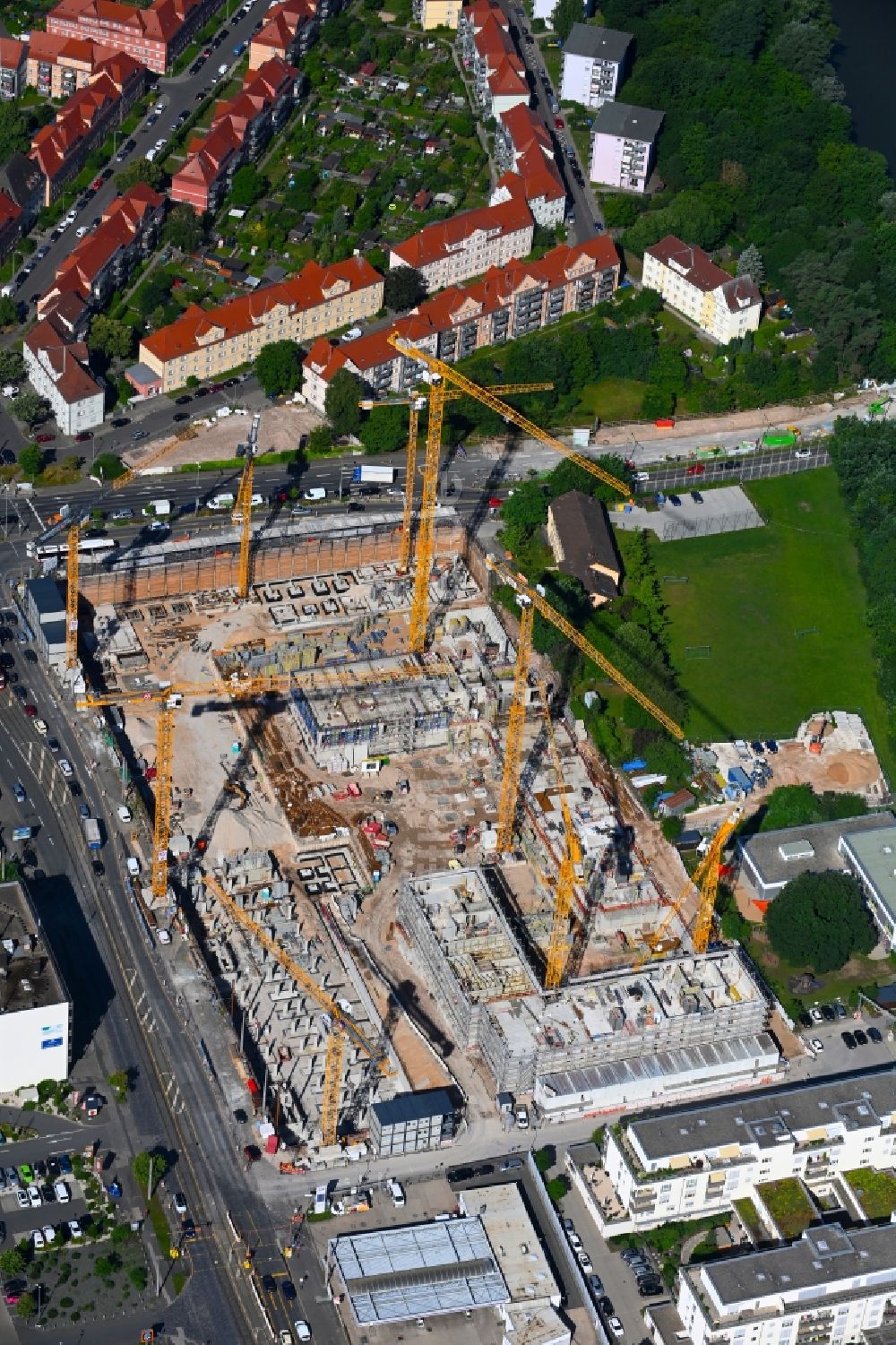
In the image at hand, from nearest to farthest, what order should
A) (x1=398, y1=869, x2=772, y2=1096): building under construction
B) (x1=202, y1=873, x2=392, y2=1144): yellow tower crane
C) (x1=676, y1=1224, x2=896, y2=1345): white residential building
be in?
(x1=676, y1=1224, x2=896, y2=1345): white residential building, (x1=202, y1=873, x2=392, y2=1144): yellow tower crane, (x1=398, y1=869, x2=772, y2=1096): building under construction

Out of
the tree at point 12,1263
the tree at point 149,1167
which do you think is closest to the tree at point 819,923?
the tree at point 149,1167

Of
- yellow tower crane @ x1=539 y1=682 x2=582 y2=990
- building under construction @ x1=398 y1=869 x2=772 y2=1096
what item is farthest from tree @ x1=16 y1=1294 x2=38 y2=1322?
yellow tower crane @ x1=539 y1=682 x2=582 y2=990

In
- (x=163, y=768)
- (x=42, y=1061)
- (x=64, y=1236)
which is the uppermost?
(x=163, y=768)

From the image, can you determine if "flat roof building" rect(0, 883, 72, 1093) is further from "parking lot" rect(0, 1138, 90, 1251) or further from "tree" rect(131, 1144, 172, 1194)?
"tree" rect(131, 1144, 172, 1194)

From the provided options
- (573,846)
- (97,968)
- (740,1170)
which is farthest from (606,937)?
(97,968)

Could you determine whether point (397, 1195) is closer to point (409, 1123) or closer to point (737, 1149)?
point (409, 1123)

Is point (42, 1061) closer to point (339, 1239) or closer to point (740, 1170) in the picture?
point (339, 1239)
